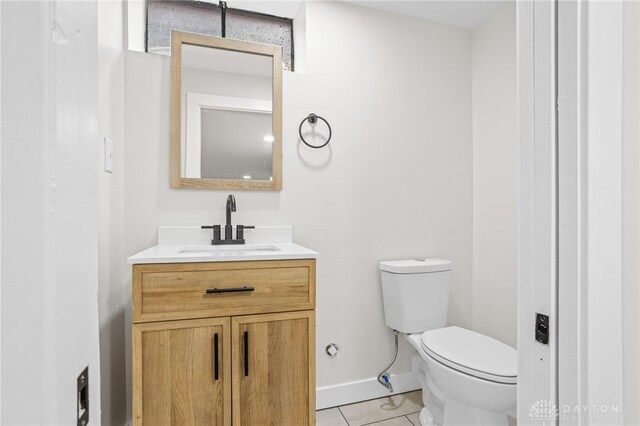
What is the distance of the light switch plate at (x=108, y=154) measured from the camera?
4.39ft

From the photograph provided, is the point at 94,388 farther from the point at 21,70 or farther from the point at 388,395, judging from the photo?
the point at 388,395

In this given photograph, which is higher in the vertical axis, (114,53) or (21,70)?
(114,53)

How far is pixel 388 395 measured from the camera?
1991 millimetres

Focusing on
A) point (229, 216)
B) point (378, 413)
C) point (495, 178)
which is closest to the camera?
point (229, 216)

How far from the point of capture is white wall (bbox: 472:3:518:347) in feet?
6.40

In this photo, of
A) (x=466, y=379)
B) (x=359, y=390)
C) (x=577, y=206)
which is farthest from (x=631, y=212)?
(x=359, y=390)

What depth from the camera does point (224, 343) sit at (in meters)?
1.28

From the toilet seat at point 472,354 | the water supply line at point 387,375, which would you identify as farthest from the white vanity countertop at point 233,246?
the water supply line at point 387,375

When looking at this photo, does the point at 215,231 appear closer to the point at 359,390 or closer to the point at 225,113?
the point at 225,113

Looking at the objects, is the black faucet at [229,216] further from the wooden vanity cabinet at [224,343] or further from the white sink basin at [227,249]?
the wooden vanity cabinet at [224,343]

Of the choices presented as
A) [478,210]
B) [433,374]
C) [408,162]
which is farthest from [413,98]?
[433,374]

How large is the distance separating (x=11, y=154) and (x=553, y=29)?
2.33ft

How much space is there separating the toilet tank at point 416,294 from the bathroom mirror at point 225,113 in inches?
31.0

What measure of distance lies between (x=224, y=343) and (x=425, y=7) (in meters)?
2.05
